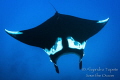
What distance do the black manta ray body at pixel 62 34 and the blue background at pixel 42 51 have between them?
0.39 ft

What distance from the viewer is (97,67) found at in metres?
2.67

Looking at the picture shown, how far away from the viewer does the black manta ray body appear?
2504mm

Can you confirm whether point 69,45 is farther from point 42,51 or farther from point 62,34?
point 42,51

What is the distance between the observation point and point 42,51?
269 centimetres

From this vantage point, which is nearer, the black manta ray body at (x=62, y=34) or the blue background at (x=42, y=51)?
the black manta ray body at (x=62, y=34)

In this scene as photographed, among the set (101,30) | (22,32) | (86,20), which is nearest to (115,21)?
(101,30)

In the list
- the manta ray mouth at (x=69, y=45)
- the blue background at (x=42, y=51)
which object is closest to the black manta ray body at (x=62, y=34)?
the manta ray mouth at (x=69, y=45)

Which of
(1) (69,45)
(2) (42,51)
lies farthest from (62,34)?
(2) (42,51)

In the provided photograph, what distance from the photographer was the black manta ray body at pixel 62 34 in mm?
2504

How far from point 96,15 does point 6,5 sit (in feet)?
5.48

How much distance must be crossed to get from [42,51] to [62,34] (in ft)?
1.70

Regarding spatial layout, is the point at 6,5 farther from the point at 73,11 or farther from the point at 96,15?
the point at 96,15

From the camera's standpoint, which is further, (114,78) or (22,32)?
(114,78)

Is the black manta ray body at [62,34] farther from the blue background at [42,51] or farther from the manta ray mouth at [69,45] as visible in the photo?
the blue background at [42,51]
